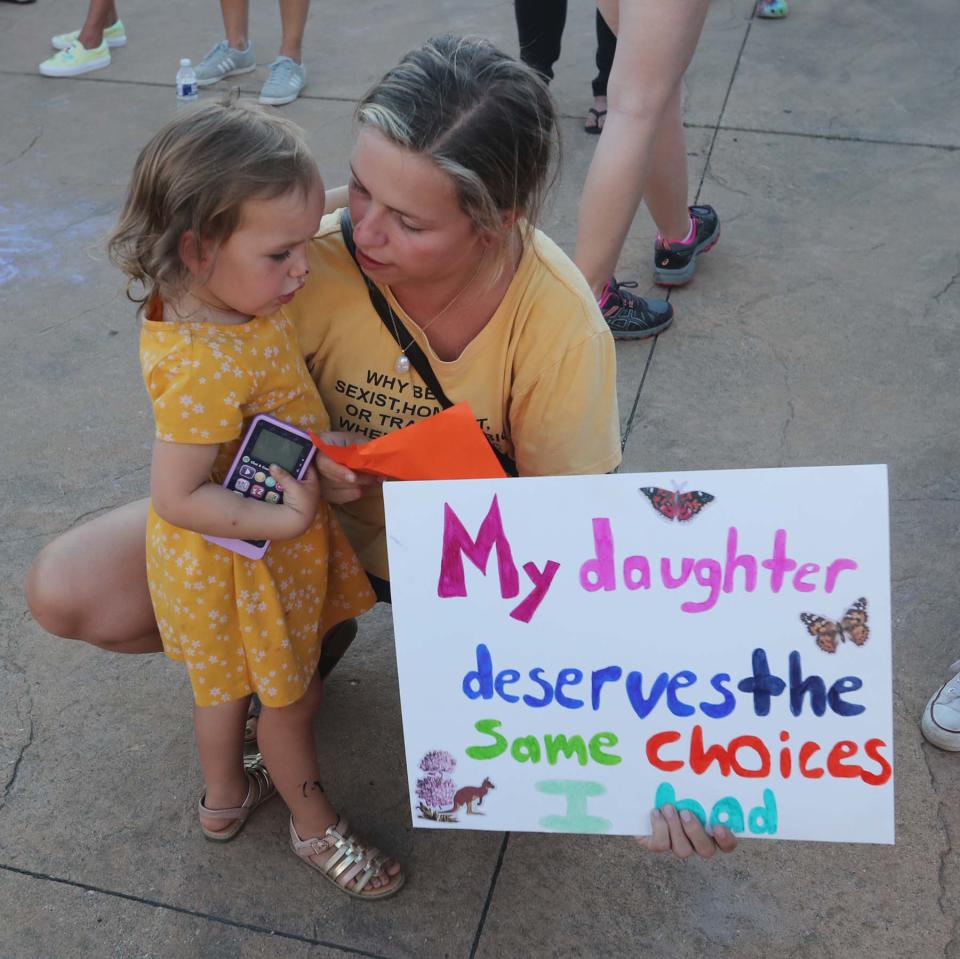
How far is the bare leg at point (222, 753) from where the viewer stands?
1835 mm

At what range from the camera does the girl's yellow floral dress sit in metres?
1.52

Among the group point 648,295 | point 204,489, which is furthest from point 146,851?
point 648,295

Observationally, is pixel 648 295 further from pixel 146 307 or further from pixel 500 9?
pixel 500 9

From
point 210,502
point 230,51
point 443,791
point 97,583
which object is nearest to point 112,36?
point 230,51

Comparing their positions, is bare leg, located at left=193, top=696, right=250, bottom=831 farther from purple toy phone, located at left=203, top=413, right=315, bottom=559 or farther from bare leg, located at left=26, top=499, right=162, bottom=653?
purple toy phone, located at left=203, top=413, right=315, bottom=559

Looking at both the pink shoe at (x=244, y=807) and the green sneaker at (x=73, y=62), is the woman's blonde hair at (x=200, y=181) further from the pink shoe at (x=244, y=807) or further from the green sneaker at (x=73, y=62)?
the green sneaker at (x=73, y=62)

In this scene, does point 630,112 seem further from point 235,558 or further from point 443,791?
point 443,791

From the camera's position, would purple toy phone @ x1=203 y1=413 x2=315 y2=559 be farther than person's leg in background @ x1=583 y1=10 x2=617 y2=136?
No

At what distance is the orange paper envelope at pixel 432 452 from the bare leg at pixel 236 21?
3.77m

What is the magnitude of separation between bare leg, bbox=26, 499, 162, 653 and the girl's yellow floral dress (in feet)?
0.33

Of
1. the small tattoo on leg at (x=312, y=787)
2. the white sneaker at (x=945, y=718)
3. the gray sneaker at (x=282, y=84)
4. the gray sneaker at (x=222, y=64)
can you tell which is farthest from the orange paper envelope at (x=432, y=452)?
the gray sneaker at (x=222, y=64)

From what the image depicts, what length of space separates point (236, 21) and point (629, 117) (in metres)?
2.86

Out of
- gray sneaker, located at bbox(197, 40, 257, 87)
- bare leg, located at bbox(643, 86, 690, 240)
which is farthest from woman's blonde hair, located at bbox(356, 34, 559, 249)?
gray sneaker, located at bbox(197, 40, 257, 87)

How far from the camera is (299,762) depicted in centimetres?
188
